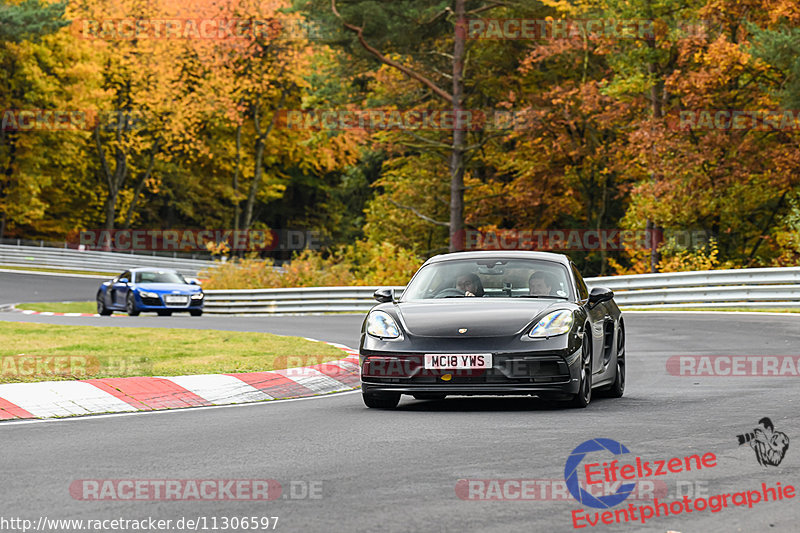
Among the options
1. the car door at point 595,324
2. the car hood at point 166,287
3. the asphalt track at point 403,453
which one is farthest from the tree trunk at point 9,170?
the car door at point 595,324

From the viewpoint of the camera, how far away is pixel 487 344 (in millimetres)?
10000

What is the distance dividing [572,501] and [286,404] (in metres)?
5.79

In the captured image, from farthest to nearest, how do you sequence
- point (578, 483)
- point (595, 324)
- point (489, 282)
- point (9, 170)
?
point (9, 170) < point (489, 282) < point (595, 324) < point (578, 483)

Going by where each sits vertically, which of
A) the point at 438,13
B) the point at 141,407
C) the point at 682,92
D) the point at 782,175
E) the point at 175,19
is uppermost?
the point at 175,19

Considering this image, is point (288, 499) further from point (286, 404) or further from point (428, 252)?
point (428, 252)

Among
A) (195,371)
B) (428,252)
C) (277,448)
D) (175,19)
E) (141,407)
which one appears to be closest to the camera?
(277,448)

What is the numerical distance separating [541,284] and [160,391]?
391 centimetres

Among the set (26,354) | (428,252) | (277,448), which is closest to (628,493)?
(277,448)

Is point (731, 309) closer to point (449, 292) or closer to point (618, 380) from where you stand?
point (618, 380)

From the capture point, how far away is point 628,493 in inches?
246

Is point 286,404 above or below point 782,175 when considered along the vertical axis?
below

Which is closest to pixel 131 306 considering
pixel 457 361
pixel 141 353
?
pixel 141 353

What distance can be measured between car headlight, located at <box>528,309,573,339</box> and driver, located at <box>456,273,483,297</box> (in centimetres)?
118

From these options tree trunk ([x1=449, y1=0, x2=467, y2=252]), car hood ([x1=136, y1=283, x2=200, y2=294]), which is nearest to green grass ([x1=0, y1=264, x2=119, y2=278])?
tree trunk ([x1=449, y1=0, x2=467, y2=252])
